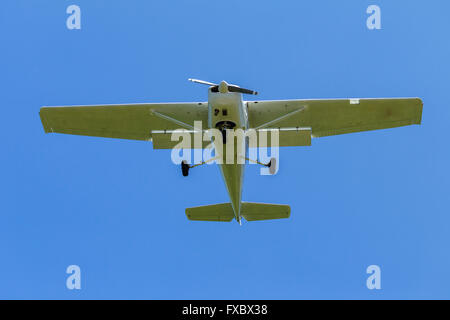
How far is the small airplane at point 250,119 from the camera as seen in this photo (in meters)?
19.2

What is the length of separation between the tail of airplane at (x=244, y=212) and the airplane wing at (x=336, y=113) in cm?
284

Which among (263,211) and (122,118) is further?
(263,211)

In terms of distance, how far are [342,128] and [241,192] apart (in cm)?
441

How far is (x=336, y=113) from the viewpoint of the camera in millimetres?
19562

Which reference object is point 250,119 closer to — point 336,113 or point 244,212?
point 336,113

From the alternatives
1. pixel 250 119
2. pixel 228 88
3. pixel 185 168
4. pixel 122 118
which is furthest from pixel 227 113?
pixel 122 118

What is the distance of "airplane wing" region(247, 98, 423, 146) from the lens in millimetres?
19234

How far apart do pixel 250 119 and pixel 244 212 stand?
3.32m

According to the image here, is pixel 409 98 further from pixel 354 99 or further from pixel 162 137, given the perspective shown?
pixel 162 137

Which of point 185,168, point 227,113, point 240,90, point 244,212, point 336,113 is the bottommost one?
point 244,212

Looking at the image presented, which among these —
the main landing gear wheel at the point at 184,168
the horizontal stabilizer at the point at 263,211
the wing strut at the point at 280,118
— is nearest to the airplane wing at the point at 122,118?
the main landing gear wheel at the point at 184,168

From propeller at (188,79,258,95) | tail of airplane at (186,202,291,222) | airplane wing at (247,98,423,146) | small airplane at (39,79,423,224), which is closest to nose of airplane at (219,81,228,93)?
propeller at (188,79,258,95)

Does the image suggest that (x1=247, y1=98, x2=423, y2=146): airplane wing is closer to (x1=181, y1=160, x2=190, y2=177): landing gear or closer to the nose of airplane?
(x1=181, y1=160, x2=190, y2=177): landing gear

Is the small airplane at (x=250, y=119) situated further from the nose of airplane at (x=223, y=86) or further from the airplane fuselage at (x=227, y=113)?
the nose of airplane at (x=223, y=86)
